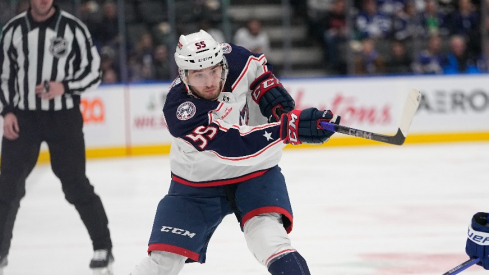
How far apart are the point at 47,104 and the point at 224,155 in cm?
133

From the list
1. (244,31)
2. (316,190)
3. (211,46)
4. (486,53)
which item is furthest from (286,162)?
(211,46)

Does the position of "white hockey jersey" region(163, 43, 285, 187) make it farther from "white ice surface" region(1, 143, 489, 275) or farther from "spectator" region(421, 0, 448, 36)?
"spectator" region(421, 0, 448, 36)

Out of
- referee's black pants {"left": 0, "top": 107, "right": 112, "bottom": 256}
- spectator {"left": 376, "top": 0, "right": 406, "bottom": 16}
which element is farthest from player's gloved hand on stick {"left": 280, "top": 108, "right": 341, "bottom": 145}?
spectator {"left": 376, "top": 0, "right": 406, "bottom": 16}

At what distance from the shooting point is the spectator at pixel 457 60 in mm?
8586

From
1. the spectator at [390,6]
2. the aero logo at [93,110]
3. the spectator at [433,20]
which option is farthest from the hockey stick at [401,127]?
the spectator at [390,6]

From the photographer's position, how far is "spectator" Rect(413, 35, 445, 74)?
28.5ft

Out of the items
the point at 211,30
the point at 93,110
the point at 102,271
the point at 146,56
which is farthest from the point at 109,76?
the point at 102,271

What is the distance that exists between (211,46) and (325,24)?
680 centimetres

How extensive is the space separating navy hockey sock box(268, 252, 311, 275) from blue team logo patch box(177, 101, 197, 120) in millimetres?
536

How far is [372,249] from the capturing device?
400 centimetres

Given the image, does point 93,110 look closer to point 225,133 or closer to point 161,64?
point 161,64

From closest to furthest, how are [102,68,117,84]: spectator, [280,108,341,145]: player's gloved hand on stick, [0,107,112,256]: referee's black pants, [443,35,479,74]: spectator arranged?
[280,108,341,145]: player's gloved hand on stick < [0,107,112,256]: referee's black pants < [102,68,117,84]: spectator < [443,35,479,74]: spectator

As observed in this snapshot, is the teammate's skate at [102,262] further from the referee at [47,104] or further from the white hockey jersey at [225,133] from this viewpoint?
the white hockey jersey at [225,133]

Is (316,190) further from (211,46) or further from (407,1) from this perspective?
(407,1)
